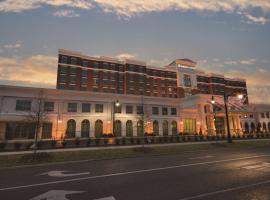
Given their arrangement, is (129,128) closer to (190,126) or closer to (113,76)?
(190,126)

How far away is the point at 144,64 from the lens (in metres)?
70.5

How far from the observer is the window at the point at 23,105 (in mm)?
31434

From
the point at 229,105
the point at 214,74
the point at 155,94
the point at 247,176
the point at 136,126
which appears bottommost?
the point at 247,176

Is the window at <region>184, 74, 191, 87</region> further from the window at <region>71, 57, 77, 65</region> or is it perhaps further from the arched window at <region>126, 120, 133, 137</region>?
the window at <region>71, 57, 77, 65</region>

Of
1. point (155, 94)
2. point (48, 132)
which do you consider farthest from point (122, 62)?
point (48, 132)

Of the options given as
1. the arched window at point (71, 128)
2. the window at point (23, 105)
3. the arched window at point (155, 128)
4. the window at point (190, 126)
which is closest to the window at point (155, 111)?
the arched window at point (155, 128)

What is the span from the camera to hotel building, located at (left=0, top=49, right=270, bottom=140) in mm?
31641

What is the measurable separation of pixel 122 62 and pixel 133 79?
7828 millimetres

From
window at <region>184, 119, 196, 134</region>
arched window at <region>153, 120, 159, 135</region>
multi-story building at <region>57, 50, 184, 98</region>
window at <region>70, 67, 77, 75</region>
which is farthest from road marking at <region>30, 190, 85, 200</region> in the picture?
window at <region>70, 67, 77, 75</region>

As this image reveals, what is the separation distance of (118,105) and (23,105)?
704 inches

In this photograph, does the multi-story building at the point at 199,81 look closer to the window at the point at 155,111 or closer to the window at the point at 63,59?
the window at the point at 155,111

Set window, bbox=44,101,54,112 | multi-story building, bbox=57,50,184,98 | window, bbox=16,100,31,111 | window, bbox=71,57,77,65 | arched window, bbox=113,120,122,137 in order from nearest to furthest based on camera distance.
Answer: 1. window, bbox=16,100,31,111
2. window, bbox=44,101,54,112
3. arched window, bbox=113,120,122,137
4. multi-story building, bbox=57,50,184,98
5. window, bbox=71,57,77,65

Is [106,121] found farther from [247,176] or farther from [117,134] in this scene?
[247,176]

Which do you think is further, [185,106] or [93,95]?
[185,106]
